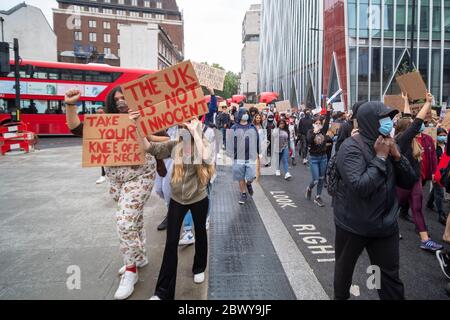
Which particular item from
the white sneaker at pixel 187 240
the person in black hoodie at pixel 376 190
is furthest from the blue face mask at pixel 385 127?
the white sneaker at pixel 187 240

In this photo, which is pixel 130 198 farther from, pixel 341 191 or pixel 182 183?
pixel 341 191

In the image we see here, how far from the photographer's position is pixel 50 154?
1361 cm

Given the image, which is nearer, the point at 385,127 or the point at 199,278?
the point at 385,127

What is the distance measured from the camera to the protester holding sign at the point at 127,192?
3178 mm

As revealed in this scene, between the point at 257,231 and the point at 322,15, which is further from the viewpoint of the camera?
the point at 322,15

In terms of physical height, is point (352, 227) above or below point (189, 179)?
below

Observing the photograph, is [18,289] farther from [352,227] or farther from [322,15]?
[322,15]

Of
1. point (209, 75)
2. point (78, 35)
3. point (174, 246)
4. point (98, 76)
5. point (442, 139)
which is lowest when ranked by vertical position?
point (174, 246)

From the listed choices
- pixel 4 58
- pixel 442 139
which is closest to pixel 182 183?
pixel 442 139

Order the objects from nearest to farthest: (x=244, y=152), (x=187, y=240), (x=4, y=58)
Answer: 1. (x=187, y=240)
2. (x=244, y=152)
3. (x=4, y=58)

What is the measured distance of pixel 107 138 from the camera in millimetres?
3248

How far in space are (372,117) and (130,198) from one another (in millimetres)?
2176

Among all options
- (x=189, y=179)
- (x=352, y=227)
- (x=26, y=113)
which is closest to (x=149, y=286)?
(x=189, y=179)
